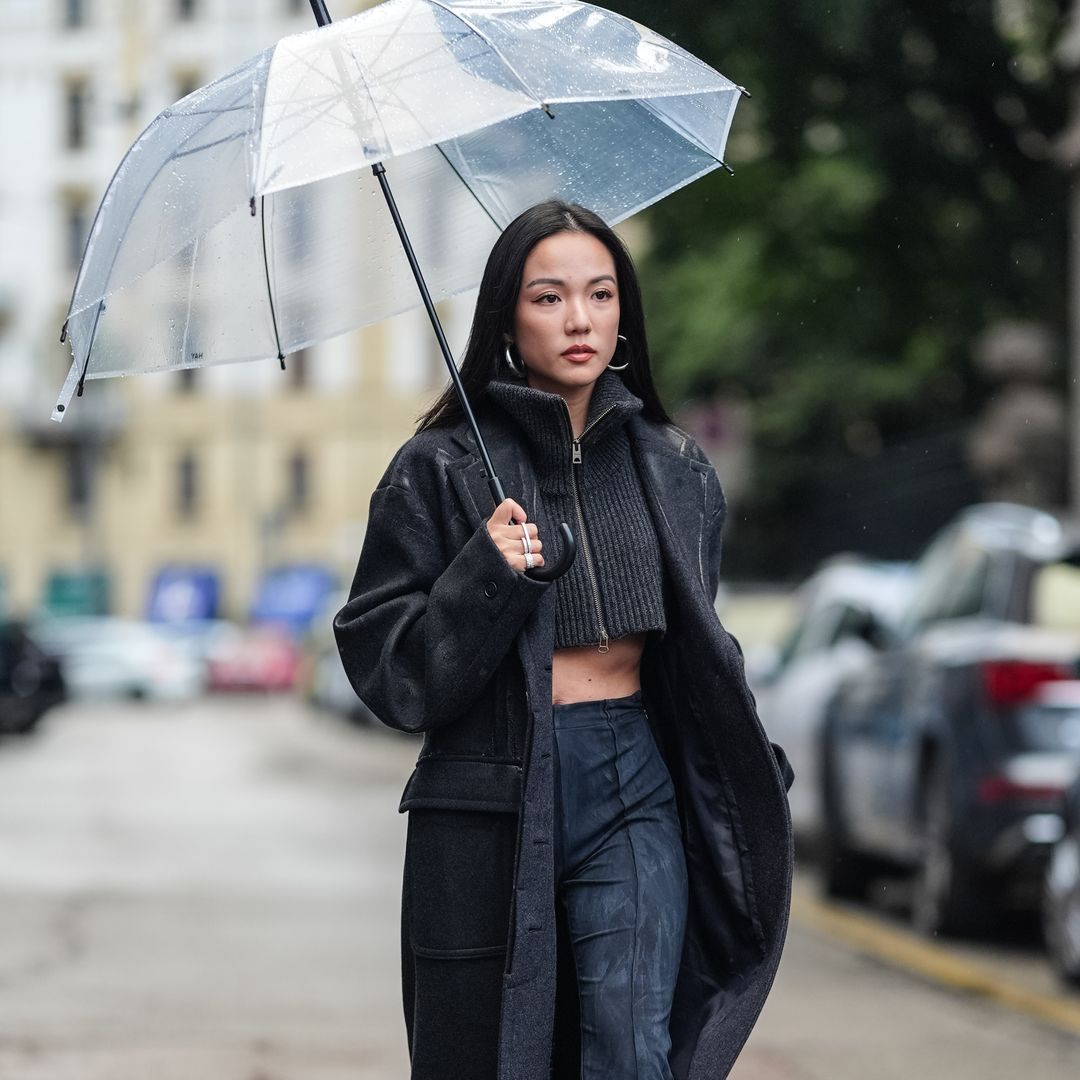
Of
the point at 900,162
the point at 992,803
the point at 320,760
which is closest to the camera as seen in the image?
the point at 992,803

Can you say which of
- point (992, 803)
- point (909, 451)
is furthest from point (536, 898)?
point (909, 451)

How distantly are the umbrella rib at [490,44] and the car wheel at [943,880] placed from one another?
6.27 metres

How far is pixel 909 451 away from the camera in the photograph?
22391mm

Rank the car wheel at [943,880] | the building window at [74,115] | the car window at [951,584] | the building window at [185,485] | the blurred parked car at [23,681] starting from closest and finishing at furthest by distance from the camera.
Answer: the car wheel at [943,880] < the car window at [951,584] < the building window at [74,115] < the blurred parked car at [23,681] < the building window at [185,485]

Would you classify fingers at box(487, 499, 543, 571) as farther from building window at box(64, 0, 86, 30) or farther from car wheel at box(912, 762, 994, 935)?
building window at box(64, 0, 86, 30)

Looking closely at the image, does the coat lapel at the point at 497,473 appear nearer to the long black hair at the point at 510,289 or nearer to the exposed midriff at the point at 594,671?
the long black hair at the point at 510,289

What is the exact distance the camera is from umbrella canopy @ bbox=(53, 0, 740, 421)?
4.25 meters

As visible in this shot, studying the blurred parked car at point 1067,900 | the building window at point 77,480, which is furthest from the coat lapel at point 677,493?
the building window at point 77,480

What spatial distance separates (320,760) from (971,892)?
17.2 metres

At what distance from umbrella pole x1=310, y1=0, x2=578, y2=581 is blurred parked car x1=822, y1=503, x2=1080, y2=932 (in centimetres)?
593

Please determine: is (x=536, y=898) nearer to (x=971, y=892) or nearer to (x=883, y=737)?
(x=971, y=892)

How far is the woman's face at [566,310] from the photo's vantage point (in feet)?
13.3

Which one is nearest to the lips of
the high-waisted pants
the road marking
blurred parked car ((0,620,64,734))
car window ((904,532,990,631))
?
the high-waisted pants

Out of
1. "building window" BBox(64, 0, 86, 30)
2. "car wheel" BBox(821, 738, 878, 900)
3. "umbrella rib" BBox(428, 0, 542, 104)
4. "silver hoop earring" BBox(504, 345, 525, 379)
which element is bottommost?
"car wheel" BBox(821, 738, 878, 900)
